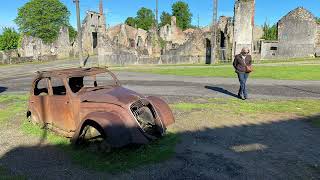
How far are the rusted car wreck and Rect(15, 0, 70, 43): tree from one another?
235 ft

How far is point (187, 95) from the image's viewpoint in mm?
14117

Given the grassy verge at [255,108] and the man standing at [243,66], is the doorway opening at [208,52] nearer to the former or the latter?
the man standing at [243,66]

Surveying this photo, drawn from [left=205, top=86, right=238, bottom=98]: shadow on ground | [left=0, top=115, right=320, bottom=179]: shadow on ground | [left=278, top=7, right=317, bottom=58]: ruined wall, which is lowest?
[left=0, top=115, right=320, bottom=179]: shadow on ground

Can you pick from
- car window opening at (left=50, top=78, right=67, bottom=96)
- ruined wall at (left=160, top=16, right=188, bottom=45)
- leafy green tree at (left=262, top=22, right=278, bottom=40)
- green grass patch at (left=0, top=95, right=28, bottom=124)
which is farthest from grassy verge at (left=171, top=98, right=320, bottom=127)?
ruined wall at (left=160, top=16, right=188, bottom=45)

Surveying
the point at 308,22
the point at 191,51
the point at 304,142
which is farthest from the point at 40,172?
the point at 308,22

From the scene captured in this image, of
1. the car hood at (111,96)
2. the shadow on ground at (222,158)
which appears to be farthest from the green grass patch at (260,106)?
the car hood at (111,96)

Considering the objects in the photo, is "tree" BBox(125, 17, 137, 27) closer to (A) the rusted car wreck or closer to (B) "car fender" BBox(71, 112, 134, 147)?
(A) the rusted car wreck

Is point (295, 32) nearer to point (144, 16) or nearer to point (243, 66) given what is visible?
point (243, 66)

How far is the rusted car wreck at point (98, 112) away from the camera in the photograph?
6461mm

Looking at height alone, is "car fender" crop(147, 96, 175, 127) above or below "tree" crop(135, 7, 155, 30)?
below

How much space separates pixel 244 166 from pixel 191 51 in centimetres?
3397

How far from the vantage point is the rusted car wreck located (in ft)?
21.2

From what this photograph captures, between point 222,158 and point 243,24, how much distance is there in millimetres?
28980

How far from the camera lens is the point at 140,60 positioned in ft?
119
